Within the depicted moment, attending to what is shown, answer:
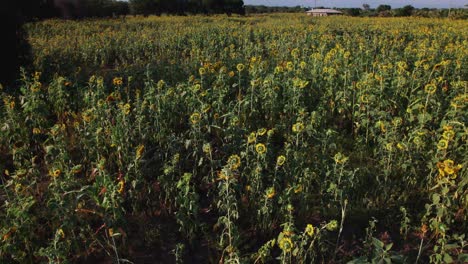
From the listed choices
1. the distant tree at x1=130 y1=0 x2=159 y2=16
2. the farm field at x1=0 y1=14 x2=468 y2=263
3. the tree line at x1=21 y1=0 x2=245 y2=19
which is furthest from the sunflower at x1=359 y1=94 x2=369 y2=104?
the distant tree at x1=130 y1=0 x2=159 y2=16

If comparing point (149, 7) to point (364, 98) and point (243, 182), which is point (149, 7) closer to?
point (364, 98)

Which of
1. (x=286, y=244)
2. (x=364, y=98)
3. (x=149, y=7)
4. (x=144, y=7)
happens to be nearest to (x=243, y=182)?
(x=286, y=244)

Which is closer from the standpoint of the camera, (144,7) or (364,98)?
(364,98)

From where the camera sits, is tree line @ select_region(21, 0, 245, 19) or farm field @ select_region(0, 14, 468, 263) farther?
tree line @ select_region(21, 0, 245, 19)

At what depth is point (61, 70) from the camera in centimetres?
736

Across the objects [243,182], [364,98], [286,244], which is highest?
[364,98]

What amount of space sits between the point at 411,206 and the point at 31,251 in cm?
317

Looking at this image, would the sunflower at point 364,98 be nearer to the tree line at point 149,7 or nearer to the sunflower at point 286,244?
the sunflower at point 286,244

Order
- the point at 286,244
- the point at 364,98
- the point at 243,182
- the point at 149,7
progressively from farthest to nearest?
the point at 149,7 → the point at 364,98 → the point at 243,182 → the point at 286,244

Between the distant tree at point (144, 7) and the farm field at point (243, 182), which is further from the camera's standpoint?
the distant tree at point (144, 7)

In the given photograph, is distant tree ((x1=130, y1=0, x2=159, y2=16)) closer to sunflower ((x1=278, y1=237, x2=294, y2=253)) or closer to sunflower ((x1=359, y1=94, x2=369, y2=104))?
sunflower ((x1=359, y1=94, x2=369, y2=104))

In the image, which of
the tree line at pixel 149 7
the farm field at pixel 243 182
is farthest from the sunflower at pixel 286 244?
the tree line at pixel 149 7

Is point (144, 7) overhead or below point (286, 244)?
overhead

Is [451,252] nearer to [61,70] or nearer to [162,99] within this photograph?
[162,99]
